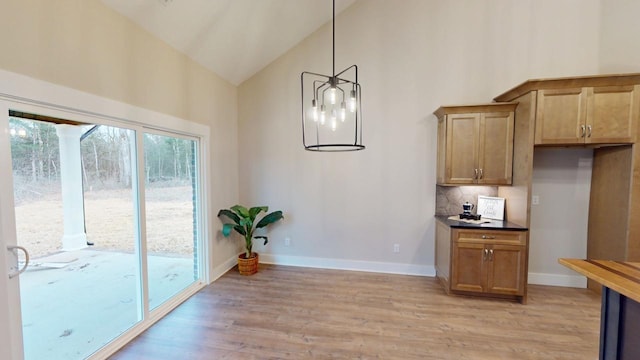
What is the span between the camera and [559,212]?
3590 millimetres

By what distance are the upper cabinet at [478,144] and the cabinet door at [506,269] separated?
0.83 meters

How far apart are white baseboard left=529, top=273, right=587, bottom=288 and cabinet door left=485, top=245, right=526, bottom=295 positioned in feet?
2.78

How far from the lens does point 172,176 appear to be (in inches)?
129

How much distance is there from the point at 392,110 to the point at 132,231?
3.64 metres

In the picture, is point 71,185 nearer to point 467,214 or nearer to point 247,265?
point 247,265

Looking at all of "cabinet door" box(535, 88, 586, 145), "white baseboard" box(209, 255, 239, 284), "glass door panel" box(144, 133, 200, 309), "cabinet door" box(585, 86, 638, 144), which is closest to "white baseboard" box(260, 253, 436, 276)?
"white baseboard" box(209, 255, 239, 284)

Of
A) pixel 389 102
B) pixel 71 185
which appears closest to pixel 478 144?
pixel 389 102

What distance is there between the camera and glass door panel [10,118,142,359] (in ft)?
6.08

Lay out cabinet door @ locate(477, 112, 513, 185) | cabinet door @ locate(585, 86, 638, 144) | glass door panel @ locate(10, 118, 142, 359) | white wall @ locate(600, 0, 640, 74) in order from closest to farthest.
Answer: glass door panel @ locate(10, 118, 142, 359) → cabinet door @ locate(585, 86, 638, 144) → white wall @ locate(600, 0, 640, 74) → cabinet door @ locate(477, 112, 513, 185)

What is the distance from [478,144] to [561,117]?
0.85 m

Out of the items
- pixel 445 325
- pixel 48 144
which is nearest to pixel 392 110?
pixel 445 325

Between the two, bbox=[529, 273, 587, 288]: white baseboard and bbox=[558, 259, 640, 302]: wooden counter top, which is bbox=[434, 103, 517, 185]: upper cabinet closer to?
bbox=[529, 273, 587, 288]: white baseboard

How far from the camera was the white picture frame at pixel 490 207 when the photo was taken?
357cm

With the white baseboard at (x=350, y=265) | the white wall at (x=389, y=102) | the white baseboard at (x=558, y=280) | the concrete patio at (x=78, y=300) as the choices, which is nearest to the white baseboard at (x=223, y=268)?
the white baseboard at (x=350, y=265)
